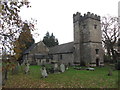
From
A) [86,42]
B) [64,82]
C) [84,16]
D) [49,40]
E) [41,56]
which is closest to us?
[64,82]

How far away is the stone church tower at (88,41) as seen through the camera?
101 ft

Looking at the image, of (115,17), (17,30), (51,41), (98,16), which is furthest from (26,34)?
(51,41)

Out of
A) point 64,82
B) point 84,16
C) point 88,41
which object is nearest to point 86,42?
point 88,41

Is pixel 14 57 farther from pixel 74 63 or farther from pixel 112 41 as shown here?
pixel 112 41

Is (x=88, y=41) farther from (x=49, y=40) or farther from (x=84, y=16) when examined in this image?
(x=49, y=40)

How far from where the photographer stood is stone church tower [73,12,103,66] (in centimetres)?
3084

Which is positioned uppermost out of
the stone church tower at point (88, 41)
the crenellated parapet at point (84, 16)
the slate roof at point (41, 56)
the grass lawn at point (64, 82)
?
the crenellated parapet at point (84, 16)

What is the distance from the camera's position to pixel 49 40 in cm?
6725

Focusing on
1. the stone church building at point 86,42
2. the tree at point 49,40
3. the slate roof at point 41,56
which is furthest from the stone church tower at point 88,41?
the tree at point 49,40

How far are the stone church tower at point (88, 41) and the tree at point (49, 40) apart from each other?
3406cm

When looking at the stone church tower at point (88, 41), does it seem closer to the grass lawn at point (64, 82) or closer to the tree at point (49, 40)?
the grass lawn at point (64, 82)

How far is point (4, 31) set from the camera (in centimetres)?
562

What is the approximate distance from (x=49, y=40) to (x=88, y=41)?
125ft

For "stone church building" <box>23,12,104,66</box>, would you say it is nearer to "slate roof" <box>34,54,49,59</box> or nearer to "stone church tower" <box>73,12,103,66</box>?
"stone church tower" <box>73,12,103,66</box>
